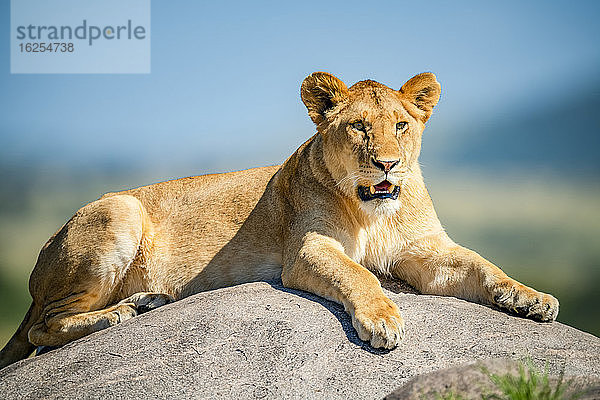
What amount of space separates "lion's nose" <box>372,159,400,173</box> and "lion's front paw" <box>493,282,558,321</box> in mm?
1435

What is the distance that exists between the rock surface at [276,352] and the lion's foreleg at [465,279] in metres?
0.14

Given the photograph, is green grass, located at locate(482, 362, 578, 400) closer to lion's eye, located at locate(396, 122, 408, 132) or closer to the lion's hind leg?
A: lion's eye, located at locate(396, 122, 408, 132)

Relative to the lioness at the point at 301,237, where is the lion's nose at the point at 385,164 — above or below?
above

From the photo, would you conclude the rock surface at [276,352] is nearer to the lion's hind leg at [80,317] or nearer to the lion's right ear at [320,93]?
the lion's hind leg at [80,317]

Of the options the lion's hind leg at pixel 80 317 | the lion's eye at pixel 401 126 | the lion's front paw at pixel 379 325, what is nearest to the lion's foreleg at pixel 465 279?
the lion's eye at pixel 401 126

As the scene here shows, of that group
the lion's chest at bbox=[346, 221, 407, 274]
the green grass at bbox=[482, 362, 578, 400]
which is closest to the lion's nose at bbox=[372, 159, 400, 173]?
the lion's chest at bbox=[346, 221, 407, 274]

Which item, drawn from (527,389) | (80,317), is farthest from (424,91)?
(80,317)

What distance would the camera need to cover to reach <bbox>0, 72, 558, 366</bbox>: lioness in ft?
18.1

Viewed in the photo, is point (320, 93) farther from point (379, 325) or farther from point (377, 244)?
point (379, 325)

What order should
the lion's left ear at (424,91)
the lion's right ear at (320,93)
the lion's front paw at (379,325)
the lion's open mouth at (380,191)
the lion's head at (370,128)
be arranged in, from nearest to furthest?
the lion's front paw at (379,325)
the lion's head at (370,128)
the lion's open mouth at (380,191)
the lion's right ear at (320,93)
the lion's left ear at (424,91)

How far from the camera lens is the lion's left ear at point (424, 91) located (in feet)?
20.3

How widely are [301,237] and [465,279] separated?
5.17 feet

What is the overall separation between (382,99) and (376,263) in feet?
5.22

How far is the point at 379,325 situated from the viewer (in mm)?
4574
